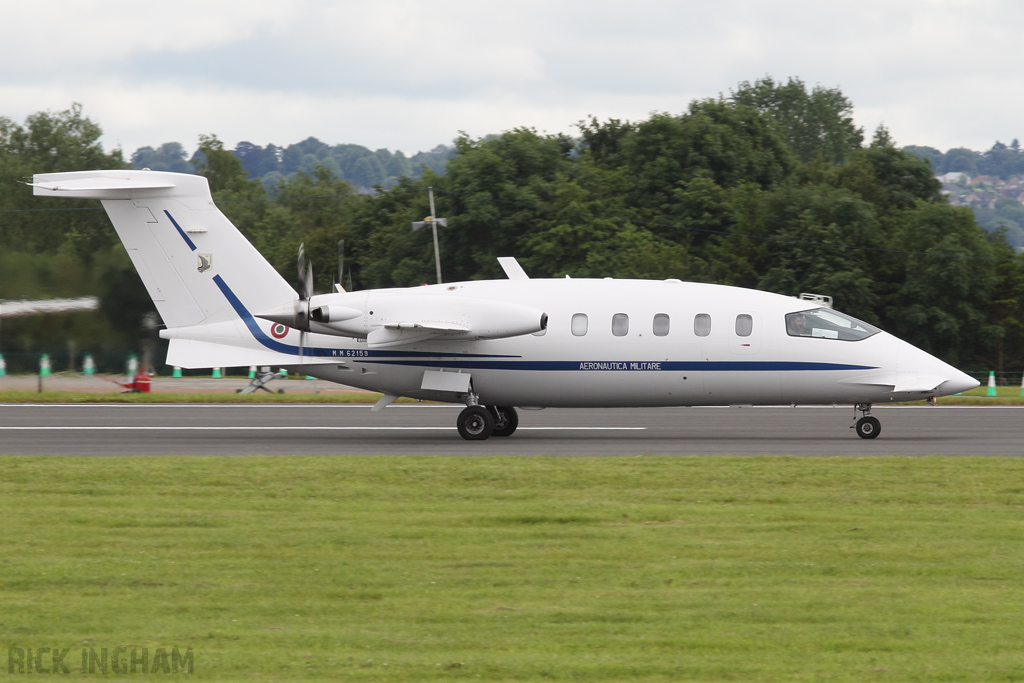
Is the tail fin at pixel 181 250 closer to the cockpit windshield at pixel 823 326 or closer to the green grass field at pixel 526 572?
the green grass field at pixel 526 572

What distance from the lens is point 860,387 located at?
21.5m

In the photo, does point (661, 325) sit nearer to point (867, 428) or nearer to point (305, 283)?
point (867, 428)

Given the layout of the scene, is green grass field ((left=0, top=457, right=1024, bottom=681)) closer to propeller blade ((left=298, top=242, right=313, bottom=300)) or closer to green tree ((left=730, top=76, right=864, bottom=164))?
propeller blade ((left=298, top=242, right=313, bottom=300))

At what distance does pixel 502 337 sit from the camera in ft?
69.2

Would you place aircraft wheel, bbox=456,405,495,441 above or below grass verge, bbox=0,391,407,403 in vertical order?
above

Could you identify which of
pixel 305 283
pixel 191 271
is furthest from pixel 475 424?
pixel 191 271

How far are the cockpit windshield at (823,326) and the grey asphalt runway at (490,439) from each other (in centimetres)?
205

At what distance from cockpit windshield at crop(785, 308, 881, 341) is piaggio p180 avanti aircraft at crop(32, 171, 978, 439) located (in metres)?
0.03

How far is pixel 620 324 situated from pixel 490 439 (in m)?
3.51

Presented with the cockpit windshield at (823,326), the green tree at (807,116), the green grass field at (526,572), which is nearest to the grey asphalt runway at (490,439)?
the cockpit windshield at (823,326)

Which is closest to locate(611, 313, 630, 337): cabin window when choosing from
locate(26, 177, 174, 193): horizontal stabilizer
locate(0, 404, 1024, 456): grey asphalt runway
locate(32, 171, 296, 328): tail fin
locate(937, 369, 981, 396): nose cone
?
locate(0, 404, 1024, 456): grey asphalt runway

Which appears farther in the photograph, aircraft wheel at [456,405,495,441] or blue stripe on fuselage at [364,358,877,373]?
aircraft wheel at [456,405,495,441]

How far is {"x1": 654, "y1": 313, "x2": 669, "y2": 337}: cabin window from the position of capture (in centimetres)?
2156

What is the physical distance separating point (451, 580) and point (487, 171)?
4941 cm
